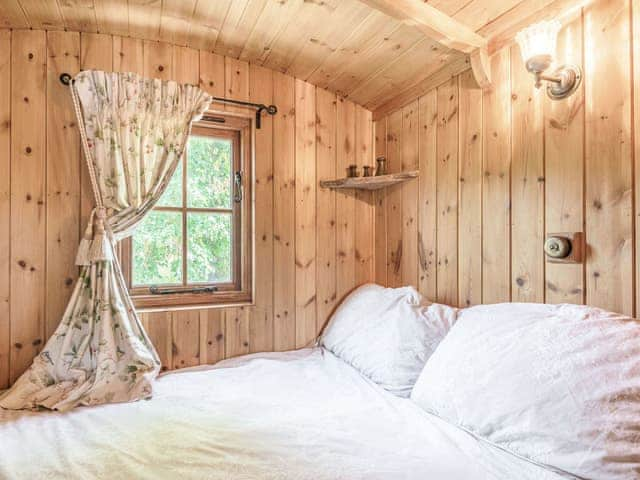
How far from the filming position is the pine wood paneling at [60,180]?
1.69 m

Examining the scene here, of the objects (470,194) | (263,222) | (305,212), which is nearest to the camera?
(470,194)

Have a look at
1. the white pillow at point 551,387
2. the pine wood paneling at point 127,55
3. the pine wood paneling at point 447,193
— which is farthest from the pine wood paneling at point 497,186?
→ the pine wood paneling at point 127,55

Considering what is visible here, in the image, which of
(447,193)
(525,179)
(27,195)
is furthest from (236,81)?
(525,179)

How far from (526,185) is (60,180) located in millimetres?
1990

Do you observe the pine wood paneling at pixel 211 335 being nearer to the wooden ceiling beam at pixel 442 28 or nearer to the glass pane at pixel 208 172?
the glass pane at pixel 208 172

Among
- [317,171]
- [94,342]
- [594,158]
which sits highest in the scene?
[317,171]

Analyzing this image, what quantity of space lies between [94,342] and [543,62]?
2.02m

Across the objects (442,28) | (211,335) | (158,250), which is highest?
(442,28)

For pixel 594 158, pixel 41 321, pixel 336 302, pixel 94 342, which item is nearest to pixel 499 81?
pixel 594 158

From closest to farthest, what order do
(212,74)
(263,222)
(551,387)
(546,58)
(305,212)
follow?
(551,387), (546,58), (212,74), (263,222), (305,212)

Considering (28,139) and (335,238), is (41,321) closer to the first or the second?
(28,139)

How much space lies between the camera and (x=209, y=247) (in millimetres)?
2012

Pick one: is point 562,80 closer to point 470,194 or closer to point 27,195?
point 470,194

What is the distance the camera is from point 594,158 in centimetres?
125
